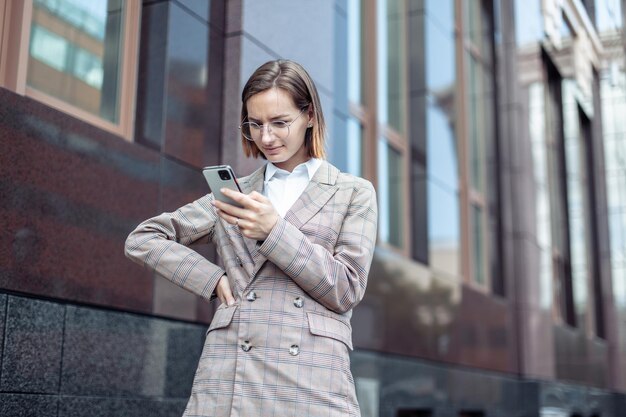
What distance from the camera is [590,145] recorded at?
67.7ft

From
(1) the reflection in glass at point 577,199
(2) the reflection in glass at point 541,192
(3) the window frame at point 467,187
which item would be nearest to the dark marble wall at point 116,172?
(3) the window frame at point 467,187

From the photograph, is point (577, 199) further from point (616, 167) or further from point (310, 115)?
point (310, 115)

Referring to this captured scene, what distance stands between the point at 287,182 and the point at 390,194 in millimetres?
7314

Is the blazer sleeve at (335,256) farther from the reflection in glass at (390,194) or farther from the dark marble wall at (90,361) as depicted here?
the reflection in glass at (390,194)

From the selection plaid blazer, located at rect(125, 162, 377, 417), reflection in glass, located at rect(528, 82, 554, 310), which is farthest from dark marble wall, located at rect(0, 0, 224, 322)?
reflection in glass, located at rect(528, 82, 554, 310)

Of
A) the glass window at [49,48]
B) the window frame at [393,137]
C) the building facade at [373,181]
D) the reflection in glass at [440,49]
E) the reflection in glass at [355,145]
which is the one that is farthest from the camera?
the reflection in glass at [440,49]

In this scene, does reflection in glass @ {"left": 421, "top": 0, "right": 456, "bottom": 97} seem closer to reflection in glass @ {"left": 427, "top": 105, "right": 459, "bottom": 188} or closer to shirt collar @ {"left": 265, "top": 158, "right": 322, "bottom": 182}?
reflection in glass @ {"left": 427, "top": 105, "right": 459, "bottom": 188}

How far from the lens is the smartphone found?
251cm

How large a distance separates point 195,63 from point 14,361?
8.40ft

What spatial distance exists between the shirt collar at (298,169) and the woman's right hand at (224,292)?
0.38 metres

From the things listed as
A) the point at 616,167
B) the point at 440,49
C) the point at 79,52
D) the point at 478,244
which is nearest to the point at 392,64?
the point at 440,49

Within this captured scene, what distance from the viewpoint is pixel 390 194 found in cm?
1015

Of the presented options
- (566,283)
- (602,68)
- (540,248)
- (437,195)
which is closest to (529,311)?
(540,248)

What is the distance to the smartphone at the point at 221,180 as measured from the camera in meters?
2.51
